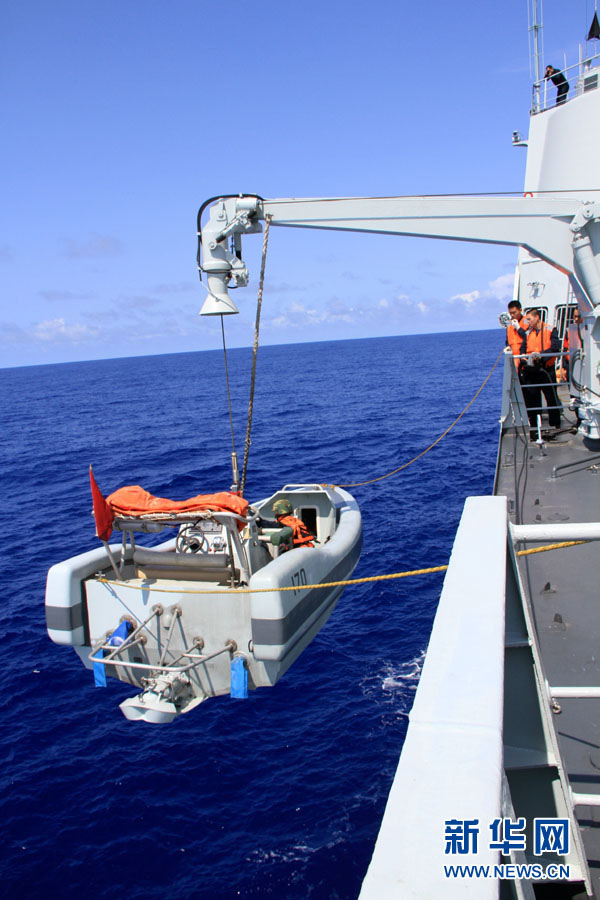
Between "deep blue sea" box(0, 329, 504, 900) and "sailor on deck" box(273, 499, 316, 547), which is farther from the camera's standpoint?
"sailor on deck" box(273, 499, 316, 547)

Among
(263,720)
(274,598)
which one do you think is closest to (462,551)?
(274,598)

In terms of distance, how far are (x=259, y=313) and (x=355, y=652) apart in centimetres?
648

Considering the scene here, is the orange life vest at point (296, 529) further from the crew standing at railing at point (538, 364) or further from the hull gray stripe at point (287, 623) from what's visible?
the crew standing at railing at point (538, 364)

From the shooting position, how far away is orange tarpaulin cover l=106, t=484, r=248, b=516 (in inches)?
276

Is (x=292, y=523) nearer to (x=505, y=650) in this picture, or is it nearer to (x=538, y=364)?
(x=538, y=364)

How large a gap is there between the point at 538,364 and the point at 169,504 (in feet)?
23.4

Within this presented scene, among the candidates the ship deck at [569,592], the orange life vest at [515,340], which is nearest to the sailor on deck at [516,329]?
the orange life vest at [515,340]

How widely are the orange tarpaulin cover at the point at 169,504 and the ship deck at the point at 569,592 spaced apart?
3.05 m

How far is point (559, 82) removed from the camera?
15750 mm

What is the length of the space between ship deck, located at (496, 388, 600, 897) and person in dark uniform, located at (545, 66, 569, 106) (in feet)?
31.3

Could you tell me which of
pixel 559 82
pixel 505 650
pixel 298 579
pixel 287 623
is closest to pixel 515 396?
pixel 298 579

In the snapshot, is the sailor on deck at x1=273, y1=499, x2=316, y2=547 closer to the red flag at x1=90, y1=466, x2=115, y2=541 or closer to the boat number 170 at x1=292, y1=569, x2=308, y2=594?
the boat number 170 at x1=292, y1=569, x2=308, y2=594

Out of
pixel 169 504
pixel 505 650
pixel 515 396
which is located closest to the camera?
pixel 505 650

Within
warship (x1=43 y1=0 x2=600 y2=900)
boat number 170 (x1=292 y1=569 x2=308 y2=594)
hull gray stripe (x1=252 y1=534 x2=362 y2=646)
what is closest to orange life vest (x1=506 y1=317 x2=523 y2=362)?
warship (x1=43 y1=0 x2=600 y2=900)
